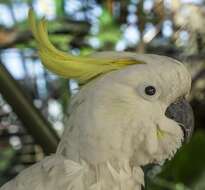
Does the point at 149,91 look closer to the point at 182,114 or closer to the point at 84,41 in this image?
the point at 182,114

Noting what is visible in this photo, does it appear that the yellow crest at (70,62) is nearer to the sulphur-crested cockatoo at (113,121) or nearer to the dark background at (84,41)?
the sulphur-crested cockatoo at (113,121)

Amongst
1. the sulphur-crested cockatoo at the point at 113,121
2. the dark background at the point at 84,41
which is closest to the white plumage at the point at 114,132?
the sulphur-crested cockatoo at the point at 113,121

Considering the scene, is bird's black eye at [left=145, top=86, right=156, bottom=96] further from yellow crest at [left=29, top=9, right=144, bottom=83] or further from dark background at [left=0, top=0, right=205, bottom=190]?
dark background at [left=0, top=0, right=205, bottom=190]

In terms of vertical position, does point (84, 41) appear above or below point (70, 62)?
below

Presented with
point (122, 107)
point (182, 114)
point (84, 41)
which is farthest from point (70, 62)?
point (84, 41)

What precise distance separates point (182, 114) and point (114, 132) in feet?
0.51

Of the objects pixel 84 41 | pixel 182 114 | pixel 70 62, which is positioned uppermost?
pixel 70 62

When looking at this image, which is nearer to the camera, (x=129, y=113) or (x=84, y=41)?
(x=129, y=113)

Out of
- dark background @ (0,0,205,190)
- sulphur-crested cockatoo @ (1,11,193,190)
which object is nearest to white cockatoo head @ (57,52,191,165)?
sulphur-crested cockatoo @ (1,11,193,190)

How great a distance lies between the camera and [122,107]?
1148 millimetres

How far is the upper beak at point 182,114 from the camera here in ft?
3.90

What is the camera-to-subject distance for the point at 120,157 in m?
1.16

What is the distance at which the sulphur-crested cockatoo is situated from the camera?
1.14 metres

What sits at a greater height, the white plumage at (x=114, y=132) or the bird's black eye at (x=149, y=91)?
the bird's black eye at (x=149, y=91)
